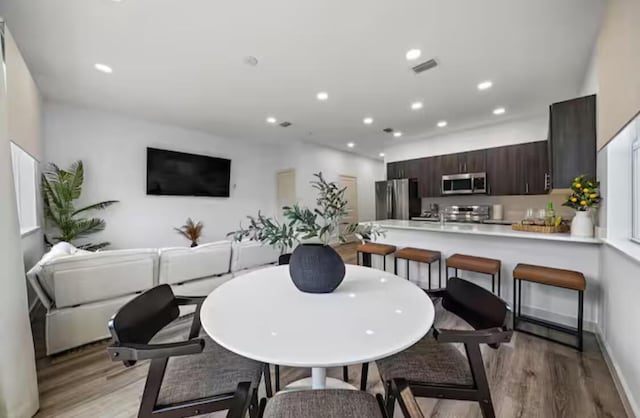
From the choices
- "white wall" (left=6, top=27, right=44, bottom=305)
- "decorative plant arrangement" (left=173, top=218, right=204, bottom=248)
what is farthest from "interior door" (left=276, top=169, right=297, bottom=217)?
"white wall" (left=6, top=27, right=44, bottom=305)

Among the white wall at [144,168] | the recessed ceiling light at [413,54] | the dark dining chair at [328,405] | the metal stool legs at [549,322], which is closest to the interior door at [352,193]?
the white wall at [144,168]

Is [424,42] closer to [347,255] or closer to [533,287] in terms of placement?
[533,287]

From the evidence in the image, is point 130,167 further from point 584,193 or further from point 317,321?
point 584,193

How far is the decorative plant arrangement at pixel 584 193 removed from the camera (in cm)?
230

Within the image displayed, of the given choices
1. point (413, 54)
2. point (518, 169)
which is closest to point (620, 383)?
point (413, 54)

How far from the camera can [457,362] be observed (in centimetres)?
123

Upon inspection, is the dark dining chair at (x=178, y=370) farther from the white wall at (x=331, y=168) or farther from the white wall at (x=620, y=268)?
the white wall at (x=331, y=168)

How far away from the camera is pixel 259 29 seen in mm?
2213

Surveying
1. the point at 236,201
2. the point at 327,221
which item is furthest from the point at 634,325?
the point at 236,201

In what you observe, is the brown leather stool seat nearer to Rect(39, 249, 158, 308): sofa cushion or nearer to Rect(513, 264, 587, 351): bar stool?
Rect(513, 264, 587, 351): bar stool

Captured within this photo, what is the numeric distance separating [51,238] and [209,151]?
292cm

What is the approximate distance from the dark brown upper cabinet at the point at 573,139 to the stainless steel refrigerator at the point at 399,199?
10.0 feet

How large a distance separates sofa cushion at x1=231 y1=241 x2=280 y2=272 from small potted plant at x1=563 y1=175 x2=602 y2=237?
3.14 meters

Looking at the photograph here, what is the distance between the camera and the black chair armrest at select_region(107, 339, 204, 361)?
995mm
